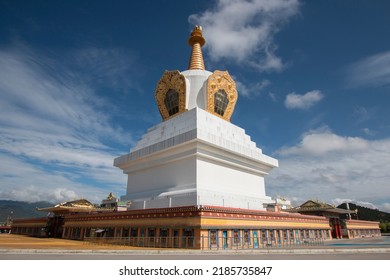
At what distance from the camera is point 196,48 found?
31.8 meters

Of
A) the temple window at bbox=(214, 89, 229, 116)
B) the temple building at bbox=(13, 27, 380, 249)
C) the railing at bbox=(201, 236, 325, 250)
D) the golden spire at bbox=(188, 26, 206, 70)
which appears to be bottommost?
the railing at bbox=(201, 236, 325, 250)

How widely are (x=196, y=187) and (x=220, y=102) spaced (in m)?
10.4

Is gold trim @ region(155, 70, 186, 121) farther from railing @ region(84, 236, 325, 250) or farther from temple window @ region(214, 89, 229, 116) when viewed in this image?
railing @ region(84, 236, 325, 250)

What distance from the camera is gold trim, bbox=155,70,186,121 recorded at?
87.2 feet

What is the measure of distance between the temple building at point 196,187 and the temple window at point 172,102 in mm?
102

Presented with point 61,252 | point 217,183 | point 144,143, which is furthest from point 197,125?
point 61,252

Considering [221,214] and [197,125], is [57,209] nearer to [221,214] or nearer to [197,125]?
[197,125]

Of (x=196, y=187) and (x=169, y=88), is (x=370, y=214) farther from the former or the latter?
(x=196, y=187)

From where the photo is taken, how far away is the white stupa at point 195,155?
833 inches

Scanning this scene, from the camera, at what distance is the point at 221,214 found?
1673 centimetres

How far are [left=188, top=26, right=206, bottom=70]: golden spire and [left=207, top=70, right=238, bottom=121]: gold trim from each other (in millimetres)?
3360

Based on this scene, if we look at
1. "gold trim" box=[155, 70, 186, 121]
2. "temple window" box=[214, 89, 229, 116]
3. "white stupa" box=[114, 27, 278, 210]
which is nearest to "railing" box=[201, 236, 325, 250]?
"white stupa" box=[114, 27, 278, 210]

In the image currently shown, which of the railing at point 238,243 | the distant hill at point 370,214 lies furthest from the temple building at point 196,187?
the distant hill at point 370,214

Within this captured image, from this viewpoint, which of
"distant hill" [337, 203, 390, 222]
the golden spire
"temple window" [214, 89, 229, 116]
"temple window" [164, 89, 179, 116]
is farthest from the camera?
"distant hill" [337, 203, 390, 222]
